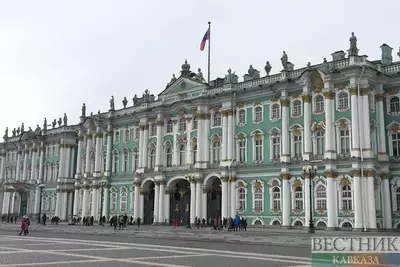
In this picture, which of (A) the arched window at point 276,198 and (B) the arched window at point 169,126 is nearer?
(A) the arched window at point 276,198

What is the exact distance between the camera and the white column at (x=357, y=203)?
41531 millimetres

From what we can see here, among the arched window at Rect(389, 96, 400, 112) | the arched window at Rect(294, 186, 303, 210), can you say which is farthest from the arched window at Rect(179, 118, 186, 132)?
the arched window at Rect(389, 96, 400, 112)

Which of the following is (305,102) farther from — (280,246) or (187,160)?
(280,246)

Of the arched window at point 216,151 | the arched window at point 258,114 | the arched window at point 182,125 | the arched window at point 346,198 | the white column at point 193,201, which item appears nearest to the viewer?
the arched window at point 346,198

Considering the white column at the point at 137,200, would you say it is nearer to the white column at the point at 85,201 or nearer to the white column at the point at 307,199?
the white column at the point at 85,201

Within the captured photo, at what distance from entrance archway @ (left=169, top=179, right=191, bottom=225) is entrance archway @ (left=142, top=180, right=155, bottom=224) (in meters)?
3.67

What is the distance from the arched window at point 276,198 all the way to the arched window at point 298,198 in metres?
1.80

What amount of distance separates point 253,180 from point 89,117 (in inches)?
1153

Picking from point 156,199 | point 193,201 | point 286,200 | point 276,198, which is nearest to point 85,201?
point 156,199

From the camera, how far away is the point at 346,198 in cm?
4356

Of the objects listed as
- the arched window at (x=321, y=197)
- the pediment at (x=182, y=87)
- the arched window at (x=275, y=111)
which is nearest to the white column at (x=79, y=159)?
the pediment at (x=182, y=87)

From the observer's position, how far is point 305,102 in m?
47.0

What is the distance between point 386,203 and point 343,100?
Answer: 9870 millimetres

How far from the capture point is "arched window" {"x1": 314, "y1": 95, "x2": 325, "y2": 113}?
46250 mm
